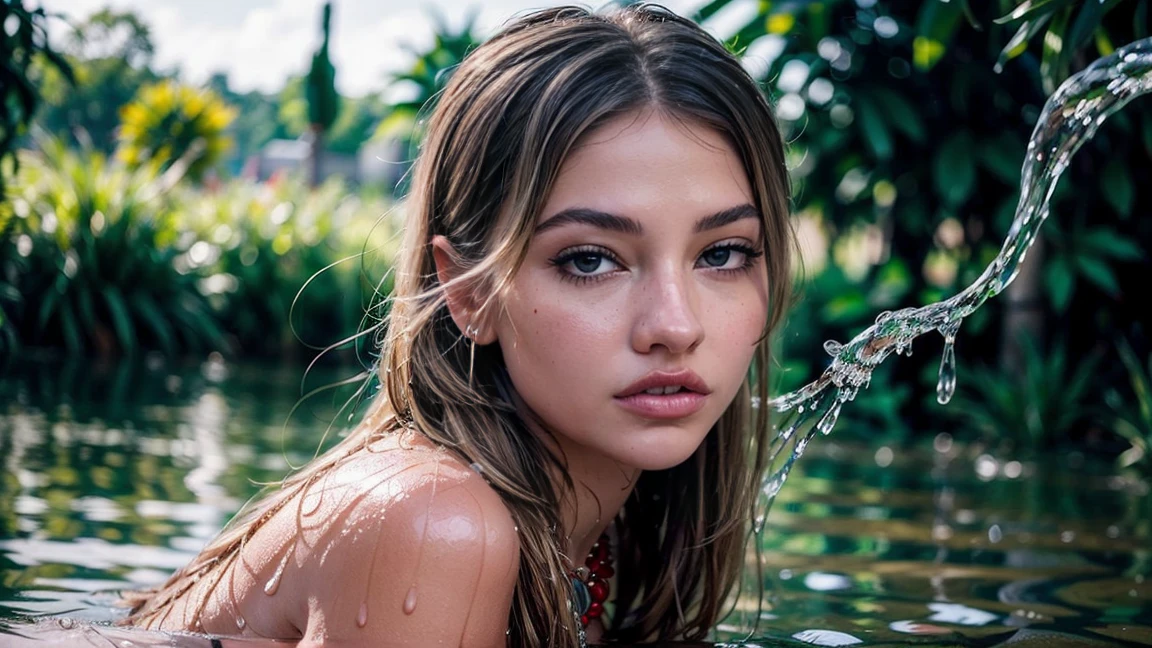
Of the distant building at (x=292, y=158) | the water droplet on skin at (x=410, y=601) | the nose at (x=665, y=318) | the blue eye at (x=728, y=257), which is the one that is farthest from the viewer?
the distant building at (x=292, y=158)

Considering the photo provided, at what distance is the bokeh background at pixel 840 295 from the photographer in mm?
4008

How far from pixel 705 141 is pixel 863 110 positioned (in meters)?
5.38

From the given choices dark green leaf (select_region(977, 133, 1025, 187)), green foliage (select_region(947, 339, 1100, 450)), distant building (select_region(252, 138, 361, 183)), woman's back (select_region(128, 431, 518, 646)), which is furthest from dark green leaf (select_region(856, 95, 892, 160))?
distant building (select_region(252, 138, 361, 183))

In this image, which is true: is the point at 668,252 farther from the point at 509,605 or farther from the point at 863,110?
the point at 863,110

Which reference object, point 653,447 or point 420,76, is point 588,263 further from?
point 420,76

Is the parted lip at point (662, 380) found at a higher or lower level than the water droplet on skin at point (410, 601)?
higher

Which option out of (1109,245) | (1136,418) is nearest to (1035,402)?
(1136,418)

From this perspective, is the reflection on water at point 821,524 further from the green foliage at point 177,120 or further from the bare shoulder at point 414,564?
the green foliage at point 177,120

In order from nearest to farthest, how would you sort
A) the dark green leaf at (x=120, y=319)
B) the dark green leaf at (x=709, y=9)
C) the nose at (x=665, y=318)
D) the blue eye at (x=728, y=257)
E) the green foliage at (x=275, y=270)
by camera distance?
the nose at (x=665, y=318) → the blue eye at (x=728, y=257) → the dark green leaf at (x=709, y=9) → the dark green leaf at (x=120, y=319) → the green foliage at (x=275, y=270)

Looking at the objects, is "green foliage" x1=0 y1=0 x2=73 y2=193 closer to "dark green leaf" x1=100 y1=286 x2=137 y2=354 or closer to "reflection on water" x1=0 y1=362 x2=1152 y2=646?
"reflection on water" x1=0 y1=362 x2=1152 y2=646

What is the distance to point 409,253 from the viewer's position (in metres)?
2.21

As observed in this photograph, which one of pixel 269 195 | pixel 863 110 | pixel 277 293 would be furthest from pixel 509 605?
pixel 269 195

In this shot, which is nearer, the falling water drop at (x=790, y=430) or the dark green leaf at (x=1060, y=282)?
the falling water drop at (x=790, y=430)

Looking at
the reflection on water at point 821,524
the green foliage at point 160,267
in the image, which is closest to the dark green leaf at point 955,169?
the reflection on water at point 821,524
